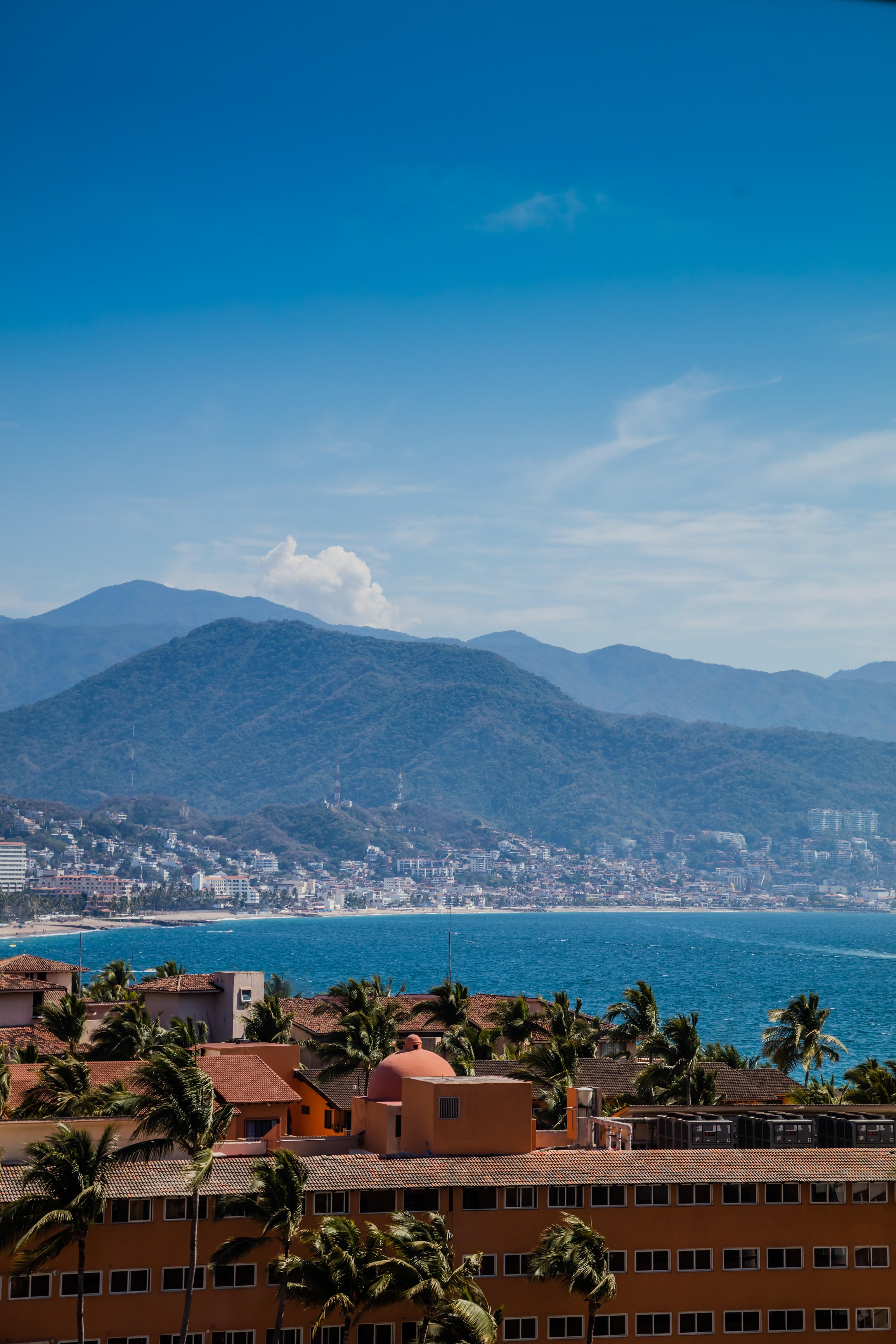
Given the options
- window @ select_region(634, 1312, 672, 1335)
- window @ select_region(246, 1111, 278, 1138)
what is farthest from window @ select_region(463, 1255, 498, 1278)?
window @ select_region(246, 1111, 278, 1138)

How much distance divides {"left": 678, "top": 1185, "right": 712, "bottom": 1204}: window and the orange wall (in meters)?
0.13

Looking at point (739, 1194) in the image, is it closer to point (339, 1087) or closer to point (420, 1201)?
point (420, 1201)

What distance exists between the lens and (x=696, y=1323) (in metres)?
34.7

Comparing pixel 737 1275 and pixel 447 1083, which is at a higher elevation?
pixel 447 1083

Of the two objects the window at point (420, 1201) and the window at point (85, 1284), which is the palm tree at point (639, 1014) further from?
the window at point (85, 1284)

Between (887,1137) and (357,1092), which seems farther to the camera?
(357,1092)

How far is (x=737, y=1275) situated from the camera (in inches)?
1371

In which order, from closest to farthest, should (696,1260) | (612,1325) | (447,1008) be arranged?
(612,1325), (696,1260), (447,1008)

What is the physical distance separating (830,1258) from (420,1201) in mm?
9565

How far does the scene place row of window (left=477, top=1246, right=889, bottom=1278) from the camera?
1344 inches

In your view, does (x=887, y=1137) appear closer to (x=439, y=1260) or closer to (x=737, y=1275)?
(x=737, y=1275)

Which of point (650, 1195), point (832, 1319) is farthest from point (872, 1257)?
point (650, 1195)

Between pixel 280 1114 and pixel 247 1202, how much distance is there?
1105cm

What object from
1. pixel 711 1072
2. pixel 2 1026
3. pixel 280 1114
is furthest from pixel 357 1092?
pixel 2 1026
